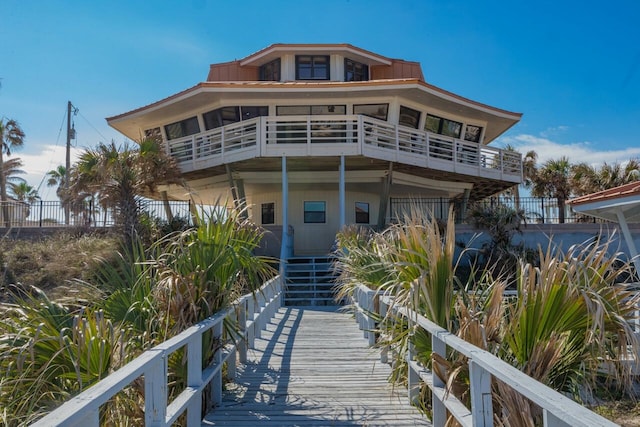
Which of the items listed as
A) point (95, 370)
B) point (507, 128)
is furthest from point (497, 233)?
point (95, 370)

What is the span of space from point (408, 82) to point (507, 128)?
335 inches

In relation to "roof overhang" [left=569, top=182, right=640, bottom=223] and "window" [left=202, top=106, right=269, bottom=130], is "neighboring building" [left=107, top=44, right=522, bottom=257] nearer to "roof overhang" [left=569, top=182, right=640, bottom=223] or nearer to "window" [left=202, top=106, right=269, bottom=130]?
"window" [left=202, top=106, right=269, bottom=130]

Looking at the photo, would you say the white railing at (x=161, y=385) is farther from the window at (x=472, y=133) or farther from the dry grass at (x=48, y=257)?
the window at (x=472, y=133)

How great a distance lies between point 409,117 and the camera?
21141 mm

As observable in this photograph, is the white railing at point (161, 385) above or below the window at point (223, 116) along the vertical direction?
below

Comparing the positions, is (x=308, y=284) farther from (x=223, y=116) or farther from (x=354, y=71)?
(x=354, y=71)

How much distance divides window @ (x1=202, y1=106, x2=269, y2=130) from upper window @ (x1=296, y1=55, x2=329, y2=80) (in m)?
3.56

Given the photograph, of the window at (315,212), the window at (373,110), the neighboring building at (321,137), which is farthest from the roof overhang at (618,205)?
the window at (315,212)

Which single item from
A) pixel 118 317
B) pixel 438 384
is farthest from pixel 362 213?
pixel 438 384

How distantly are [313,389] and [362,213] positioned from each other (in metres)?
17.9

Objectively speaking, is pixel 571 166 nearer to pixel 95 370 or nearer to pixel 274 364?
pixel 274 364

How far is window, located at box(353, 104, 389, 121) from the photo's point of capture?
20562mm

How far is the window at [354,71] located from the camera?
23.5 m

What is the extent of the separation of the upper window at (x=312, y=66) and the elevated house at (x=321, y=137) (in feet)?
0.15
